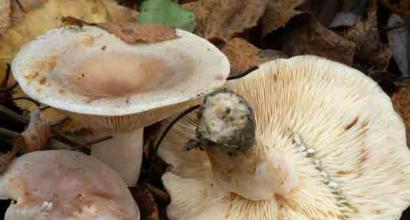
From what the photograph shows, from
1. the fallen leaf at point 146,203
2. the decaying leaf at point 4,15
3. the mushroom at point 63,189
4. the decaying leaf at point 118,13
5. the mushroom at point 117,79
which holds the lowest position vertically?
the fallen leaf at point 146,203

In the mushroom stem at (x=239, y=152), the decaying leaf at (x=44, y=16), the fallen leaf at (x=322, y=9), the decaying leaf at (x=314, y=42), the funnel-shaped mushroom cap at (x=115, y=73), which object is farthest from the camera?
the fallen leaf at (x=322, y=9)

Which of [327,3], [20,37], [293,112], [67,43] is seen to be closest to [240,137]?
[293,112]

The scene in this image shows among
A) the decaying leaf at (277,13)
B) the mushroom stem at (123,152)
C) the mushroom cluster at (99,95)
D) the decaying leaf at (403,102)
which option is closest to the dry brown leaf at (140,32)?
the mushroom cluster at (99,95)

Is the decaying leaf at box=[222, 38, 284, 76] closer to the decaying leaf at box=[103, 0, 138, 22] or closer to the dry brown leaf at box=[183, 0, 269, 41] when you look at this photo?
the dry brown leaf at box=[183, 0, 269, 41]

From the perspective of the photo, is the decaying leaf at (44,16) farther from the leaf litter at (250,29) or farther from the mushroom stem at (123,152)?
the mushroom stem at (123,152)

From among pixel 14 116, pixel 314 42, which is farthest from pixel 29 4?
Result: pixel 314 42

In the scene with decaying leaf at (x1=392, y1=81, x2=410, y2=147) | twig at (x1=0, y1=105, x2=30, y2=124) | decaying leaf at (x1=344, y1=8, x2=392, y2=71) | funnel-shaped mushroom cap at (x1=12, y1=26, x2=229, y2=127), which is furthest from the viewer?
decaying leaf at (x1=344, y1=8, x2=392, y2=71)

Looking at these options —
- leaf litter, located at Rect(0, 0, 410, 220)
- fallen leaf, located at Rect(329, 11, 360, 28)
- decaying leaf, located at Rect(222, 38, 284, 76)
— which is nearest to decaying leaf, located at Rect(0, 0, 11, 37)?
leaf litter, located at Rect(0, 0, 410, 220)
